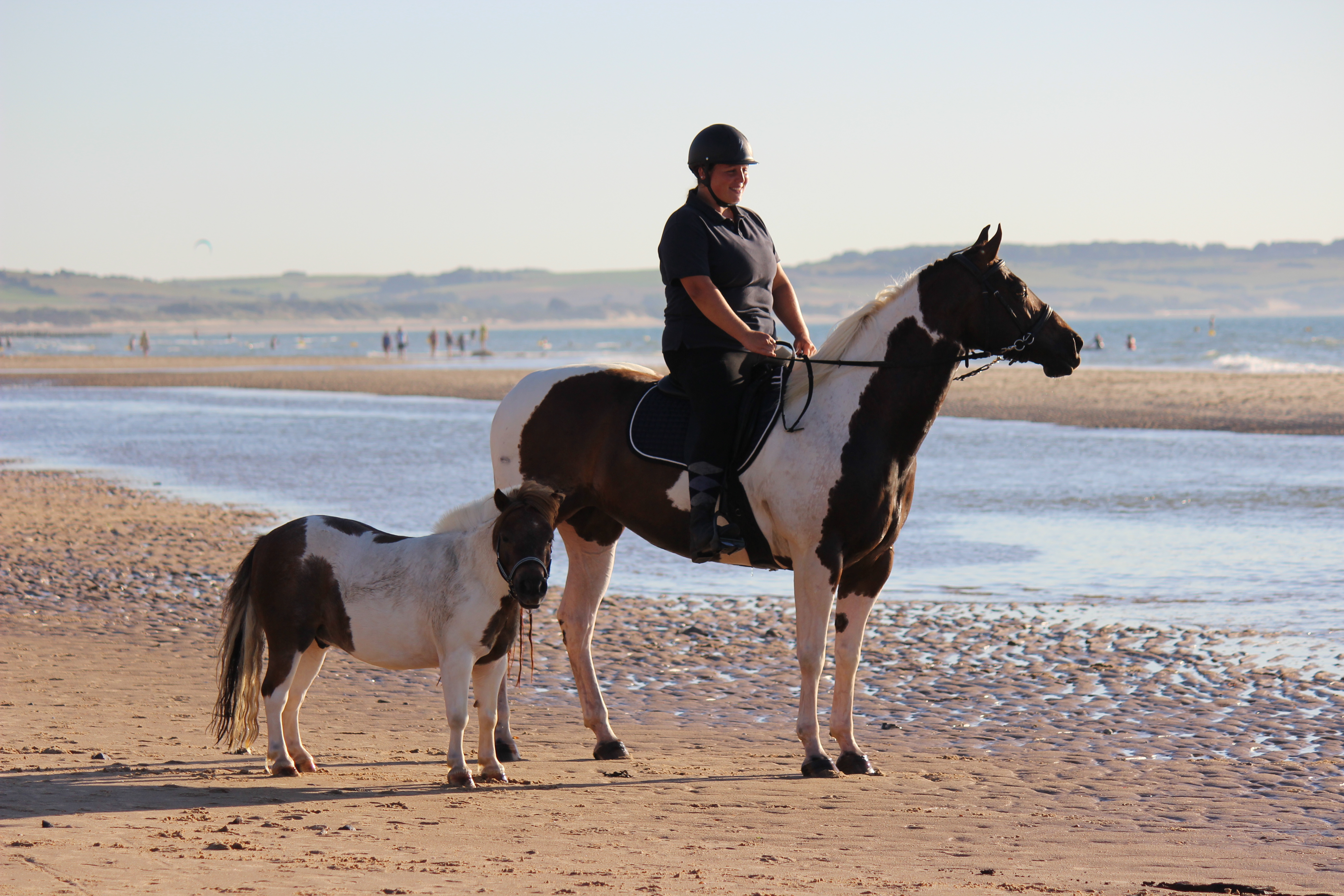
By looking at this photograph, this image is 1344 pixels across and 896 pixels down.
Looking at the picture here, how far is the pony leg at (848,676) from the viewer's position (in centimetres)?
696

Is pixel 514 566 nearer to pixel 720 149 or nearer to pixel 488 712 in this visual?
pixel 488 712

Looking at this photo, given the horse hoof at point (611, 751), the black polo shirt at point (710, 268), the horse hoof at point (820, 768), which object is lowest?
the horse hoof at point (611, 751)

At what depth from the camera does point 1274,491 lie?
765 inches

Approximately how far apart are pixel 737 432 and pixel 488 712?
77.0 inches

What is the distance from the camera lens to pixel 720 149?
6.96 meters

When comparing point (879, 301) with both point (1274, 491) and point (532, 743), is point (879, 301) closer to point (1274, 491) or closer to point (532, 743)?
point (532, 743)

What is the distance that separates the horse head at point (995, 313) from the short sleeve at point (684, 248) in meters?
1.23

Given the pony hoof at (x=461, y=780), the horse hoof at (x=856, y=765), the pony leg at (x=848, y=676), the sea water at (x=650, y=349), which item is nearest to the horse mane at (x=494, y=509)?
the pony hoof at (x=461, y=780)

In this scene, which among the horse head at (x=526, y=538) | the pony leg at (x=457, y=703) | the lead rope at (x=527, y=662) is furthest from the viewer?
the lead rope at (x=527, y=662)

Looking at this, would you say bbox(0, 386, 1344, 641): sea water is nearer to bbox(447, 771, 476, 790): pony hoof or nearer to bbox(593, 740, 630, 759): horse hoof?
bbox(593, 740, 630, 759): horse hoof

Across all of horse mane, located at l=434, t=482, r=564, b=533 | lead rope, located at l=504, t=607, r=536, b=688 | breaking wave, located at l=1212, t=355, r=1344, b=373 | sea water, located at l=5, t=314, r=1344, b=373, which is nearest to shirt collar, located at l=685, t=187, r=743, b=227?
horse mane, located at l=434, t=482, r=564, b=533

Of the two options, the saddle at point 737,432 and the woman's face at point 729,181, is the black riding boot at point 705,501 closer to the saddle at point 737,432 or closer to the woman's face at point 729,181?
the saddle at point 737,432

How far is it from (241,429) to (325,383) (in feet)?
85.3

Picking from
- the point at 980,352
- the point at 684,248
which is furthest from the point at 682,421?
the point at 980,352
